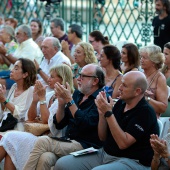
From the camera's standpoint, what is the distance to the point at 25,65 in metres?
7.40

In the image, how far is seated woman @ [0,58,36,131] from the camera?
7.13 m

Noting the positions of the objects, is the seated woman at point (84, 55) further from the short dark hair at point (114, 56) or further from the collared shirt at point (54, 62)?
the short dark hair at point (114, 56)

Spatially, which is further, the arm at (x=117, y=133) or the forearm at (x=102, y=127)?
the forearm at (x=102, y=127)

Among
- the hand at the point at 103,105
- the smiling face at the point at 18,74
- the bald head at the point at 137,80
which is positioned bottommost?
the smiling face at the point at 18,74

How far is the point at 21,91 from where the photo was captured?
24.2 feet

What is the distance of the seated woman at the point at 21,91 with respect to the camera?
23.4 ft

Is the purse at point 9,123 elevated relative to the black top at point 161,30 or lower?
lower

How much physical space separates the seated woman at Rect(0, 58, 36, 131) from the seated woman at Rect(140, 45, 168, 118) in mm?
1480

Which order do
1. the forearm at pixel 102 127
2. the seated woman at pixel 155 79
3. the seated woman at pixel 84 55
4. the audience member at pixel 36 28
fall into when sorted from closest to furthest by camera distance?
the forearm at pixel 102 127 < the seated woman at pixel 155 79 < the seated woman at pixel 84 55 < the audience member at pixel 36 28

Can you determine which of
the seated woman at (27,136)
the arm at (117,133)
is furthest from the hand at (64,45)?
the arm at (117,133)

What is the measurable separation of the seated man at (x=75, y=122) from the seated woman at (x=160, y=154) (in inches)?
33.9

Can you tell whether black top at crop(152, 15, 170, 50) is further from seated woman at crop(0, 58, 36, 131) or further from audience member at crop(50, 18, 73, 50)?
seated woman at crop(0, 58, 36, 131)

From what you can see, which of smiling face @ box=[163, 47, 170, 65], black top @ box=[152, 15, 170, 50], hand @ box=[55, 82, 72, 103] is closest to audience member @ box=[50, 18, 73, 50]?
black top @ box=[152, 15, 170, 50]

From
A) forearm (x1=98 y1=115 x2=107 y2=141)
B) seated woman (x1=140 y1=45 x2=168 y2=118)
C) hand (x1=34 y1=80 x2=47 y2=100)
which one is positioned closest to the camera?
forearm (x1=98 y1=115 x2=107 y2=141)
